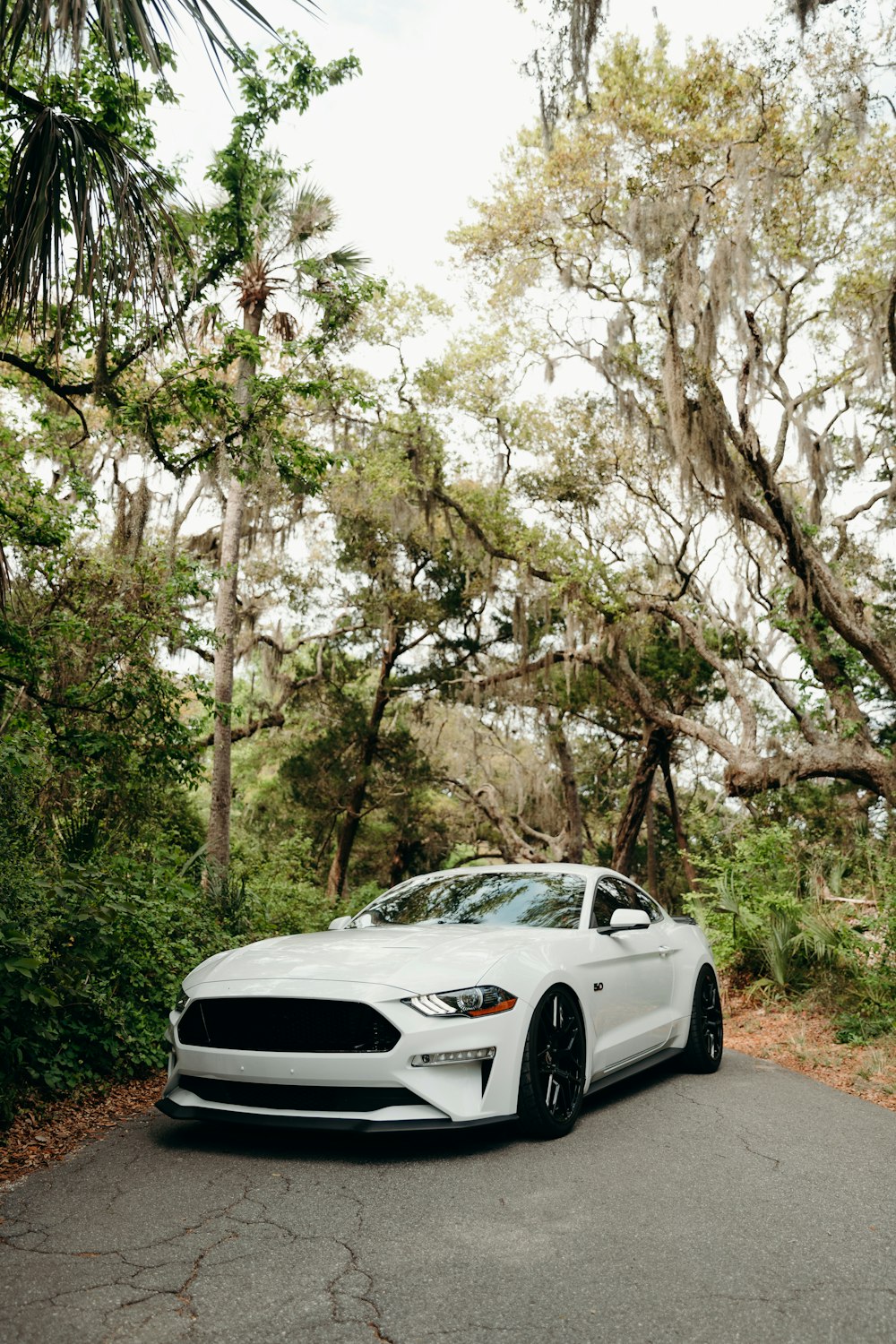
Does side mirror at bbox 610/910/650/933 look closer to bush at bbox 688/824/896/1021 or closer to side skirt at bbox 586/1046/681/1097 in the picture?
side skirt at bbox 586/1046/681/1097

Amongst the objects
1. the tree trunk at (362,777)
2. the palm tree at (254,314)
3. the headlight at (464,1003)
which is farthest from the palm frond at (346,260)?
the headlight at (464,1003)

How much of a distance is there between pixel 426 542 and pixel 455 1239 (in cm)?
1937

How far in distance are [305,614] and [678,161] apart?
13.2 metres

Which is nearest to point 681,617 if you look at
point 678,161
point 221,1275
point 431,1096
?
point 678,161

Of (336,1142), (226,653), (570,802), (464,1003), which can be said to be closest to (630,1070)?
(464,1003)

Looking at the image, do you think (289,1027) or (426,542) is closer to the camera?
(289,1027)

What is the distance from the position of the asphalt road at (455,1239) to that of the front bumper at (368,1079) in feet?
0.64

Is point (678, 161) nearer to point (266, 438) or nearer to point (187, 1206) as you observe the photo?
point (266, 438)

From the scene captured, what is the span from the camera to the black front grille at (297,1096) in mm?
4340

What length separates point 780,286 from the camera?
14898 millimetres

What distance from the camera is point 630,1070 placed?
234 inches

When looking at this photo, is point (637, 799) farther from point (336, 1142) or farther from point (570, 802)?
point (336, 1142)

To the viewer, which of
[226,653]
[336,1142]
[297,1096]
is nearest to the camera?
[297,1096]

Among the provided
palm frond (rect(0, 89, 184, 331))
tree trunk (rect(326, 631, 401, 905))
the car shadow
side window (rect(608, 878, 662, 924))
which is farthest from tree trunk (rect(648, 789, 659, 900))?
palm frond (rect(0, 89, 184, 331))
